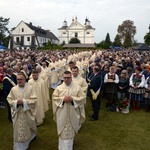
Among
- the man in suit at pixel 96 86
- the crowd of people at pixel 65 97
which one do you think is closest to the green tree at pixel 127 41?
the crowd of people at pixel 65 97

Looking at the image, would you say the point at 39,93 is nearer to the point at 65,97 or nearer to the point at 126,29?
the point at 65,97

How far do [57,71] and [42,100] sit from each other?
6.47 metres

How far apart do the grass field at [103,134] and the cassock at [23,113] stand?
753 millimetres

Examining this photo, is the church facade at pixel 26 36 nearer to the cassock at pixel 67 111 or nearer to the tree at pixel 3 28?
the tree at pixel 3 28

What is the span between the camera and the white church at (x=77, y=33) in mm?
103738

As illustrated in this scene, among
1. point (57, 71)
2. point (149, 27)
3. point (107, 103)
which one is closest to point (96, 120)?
point (107, 103)

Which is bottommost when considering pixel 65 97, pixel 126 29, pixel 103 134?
pixel 103 134

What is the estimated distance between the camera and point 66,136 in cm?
519

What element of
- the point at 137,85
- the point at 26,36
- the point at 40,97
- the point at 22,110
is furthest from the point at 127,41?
the point at 22,110

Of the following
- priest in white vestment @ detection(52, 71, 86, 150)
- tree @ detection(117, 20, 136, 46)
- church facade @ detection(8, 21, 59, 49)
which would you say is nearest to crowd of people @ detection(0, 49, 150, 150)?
priest in white vestment @ detection(52, 71, 86, 150)

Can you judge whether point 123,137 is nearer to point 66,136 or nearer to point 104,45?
point 66,136

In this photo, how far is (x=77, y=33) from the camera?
10525 cm

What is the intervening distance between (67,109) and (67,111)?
0.16 ft

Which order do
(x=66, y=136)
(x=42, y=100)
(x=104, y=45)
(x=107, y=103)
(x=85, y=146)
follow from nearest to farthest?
(x=66, y=136) → (x=85, y=146) → (x=42, y=100) → (x=107, y=103) → (x=104, y=45)
